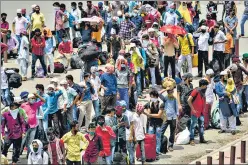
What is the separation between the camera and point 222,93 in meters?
31.6

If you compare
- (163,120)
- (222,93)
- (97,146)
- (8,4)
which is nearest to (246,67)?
(222,93)

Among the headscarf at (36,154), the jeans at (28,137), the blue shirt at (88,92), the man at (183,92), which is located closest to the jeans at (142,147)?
the man at (183,92)

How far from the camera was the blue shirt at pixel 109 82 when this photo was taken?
31641mm

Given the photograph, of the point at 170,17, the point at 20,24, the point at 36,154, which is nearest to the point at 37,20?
the point at 20,24

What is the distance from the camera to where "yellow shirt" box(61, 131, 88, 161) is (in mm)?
27719

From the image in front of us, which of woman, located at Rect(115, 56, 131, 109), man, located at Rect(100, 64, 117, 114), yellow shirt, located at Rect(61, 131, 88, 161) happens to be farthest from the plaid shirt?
yellow shirt, located at Rect(61, 131, 88, 161)

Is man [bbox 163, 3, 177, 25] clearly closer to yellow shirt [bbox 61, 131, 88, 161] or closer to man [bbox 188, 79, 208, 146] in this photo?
man [bbox 188, 79, 208, 146]

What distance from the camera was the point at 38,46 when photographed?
118ft

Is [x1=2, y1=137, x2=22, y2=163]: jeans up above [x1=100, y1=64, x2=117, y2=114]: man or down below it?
below

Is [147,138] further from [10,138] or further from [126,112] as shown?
[10,138]

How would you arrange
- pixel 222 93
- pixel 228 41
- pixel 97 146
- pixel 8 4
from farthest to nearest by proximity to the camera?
pixel 8 4 → pixel 228 41 → pixel 222 93 → pixel 97 146

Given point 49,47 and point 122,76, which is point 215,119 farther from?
point 49,47

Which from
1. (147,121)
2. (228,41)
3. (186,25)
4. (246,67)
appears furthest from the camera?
(186,25)

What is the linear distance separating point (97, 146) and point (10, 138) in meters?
2.11
